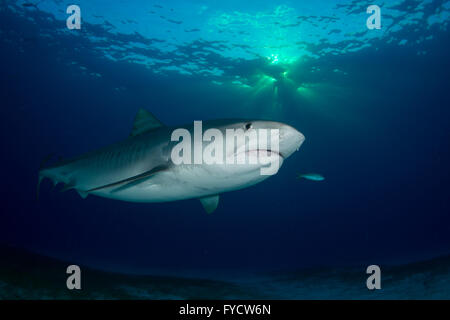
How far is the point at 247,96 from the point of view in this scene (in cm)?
2789

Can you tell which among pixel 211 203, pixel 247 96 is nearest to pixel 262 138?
pixel 211 203

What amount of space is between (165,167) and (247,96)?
25.0 meters

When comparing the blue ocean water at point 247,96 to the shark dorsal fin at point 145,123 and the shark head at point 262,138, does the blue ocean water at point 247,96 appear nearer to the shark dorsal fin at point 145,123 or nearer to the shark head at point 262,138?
the shark dorsal fin at point 145,123

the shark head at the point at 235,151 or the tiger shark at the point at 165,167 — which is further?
the tiger shark at the point at 165,167

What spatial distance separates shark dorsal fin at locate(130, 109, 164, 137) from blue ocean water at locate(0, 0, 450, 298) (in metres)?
11.3

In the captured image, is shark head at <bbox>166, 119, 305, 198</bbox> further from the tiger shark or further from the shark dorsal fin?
the shark dorsal fin

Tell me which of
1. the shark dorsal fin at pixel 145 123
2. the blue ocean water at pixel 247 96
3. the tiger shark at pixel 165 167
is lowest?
the tiger shark at pixel 165 167

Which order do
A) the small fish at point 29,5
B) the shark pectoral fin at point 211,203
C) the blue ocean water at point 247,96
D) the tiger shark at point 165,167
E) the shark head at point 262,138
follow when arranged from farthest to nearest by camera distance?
the blue ocean water at point 247,96 < the small fish at point 29,5 < the shark pectoral fin at point 211,203 < the tiger shark at point 165,167 < the shark head at point 262,138

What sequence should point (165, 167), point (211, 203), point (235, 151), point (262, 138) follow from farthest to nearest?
point (211, 203)
point (165, 167)
point (235, 151)
point (262, 138)

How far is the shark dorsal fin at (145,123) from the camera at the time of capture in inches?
221

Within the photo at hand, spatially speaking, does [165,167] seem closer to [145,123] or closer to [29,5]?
[145,123]

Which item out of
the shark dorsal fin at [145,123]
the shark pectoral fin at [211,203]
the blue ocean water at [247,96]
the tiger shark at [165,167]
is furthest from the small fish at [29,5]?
the shark pectoral fin at [211,203]

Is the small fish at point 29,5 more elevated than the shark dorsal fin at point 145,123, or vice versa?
the small fish at point 29,5

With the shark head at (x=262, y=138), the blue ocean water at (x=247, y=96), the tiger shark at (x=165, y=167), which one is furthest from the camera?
the blue ocean water at (x=247, y=96)
